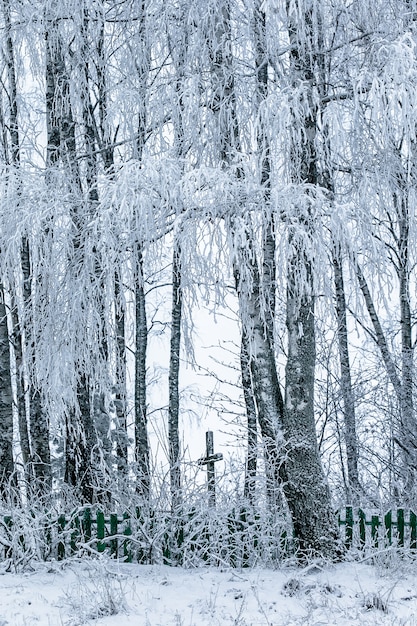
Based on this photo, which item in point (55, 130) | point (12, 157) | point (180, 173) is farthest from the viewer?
point (12, 157)

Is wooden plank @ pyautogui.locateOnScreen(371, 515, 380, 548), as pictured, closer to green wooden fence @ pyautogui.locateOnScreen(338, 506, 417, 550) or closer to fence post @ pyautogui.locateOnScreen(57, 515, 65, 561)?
green wooden fence @ pyautogui.locateOnScreen(338, 506, 417, 550)

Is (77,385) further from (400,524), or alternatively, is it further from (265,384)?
(400,524)

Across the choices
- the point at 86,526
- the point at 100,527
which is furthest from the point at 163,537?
the point at 86,526

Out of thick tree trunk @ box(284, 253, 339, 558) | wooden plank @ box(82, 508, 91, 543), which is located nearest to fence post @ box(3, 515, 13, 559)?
wooden plank @ box(82, 508, 91, 543)

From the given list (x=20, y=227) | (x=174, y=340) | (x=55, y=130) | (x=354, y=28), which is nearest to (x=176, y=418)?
(x=174, y=340)

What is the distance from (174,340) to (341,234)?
580 cm

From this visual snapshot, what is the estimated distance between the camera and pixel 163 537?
7535 millimetres

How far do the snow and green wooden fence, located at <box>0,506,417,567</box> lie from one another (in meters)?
0.23

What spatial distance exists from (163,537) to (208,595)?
3.84 ft

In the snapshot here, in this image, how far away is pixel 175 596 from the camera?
6.47 metres

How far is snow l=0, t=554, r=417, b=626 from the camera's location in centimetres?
590

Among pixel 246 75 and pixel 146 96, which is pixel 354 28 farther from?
pixel 146 96

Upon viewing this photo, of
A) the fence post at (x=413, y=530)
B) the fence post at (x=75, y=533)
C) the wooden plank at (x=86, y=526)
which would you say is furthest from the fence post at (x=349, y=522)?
the fence post at (x=75, y=533)

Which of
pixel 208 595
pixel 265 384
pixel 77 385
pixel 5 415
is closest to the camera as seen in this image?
pixel 208 595
